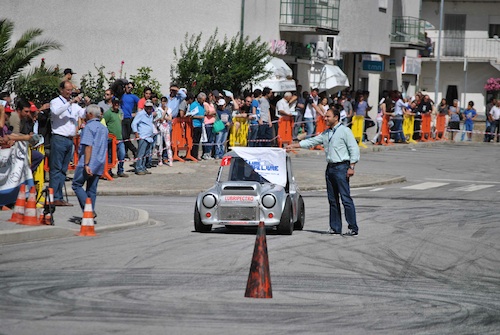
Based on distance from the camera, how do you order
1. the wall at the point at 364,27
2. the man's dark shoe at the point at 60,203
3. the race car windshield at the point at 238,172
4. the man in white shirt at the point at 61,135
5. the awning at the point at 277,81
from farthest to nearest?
the wall at the point at 364,27
the awning at the point at 277,81
the man's dark shoe at the point at 60,203
the man in white shirt at the point at 61,135
the race car windshield at the point at 238,172

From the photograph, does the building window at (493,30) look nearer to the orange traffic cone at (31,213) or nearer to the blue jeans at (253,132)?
the blue jeans at (253,132)

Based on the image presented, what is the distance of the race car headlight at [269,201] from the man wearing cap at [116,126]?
9.12m

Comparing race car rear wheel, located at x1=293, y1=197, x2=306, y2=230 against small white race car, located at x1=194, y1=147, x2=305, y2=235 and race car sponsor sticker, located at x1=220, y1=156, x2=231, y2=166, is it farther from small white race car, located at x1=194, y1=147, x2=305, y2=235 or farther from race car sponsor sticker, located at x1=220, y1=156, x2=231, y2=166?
race car sponsor sticker, located at x1=220, y1=156, x2=231, y2=166

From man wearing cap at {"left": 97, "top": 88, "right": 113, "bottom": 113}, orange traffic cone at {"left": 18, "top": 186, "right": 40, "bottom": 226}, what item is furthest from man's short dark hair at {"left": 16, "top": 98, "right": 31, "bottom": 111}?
man wearing cap at {"left": 97, "top": 88, "right": 113, "bottom": 113}

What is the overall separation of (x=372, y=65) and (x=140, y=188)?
32.1m

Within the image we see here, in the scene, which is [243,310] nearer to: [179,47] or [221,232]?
[221,232]

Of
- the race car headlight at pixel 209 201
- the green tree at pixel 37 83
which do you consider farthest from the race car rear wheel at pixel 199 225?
the green tree at pixel 37 83

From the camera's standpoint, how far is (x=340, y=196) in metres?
16.2

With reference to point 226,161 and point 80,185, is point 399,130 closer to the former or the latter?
point 226,161

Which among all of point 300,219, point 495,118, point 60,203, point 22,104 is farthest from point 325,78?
point 300,219

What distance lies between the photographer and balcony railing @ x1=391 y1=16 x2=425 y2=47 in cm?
5694

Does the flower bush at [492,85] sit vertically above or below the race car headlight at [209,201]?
above

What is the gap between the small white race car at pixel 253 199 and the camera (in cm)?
1564

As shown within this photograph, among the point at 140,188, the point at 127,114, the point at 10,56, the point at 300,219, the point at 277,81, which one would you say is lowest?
the point at 140,188
